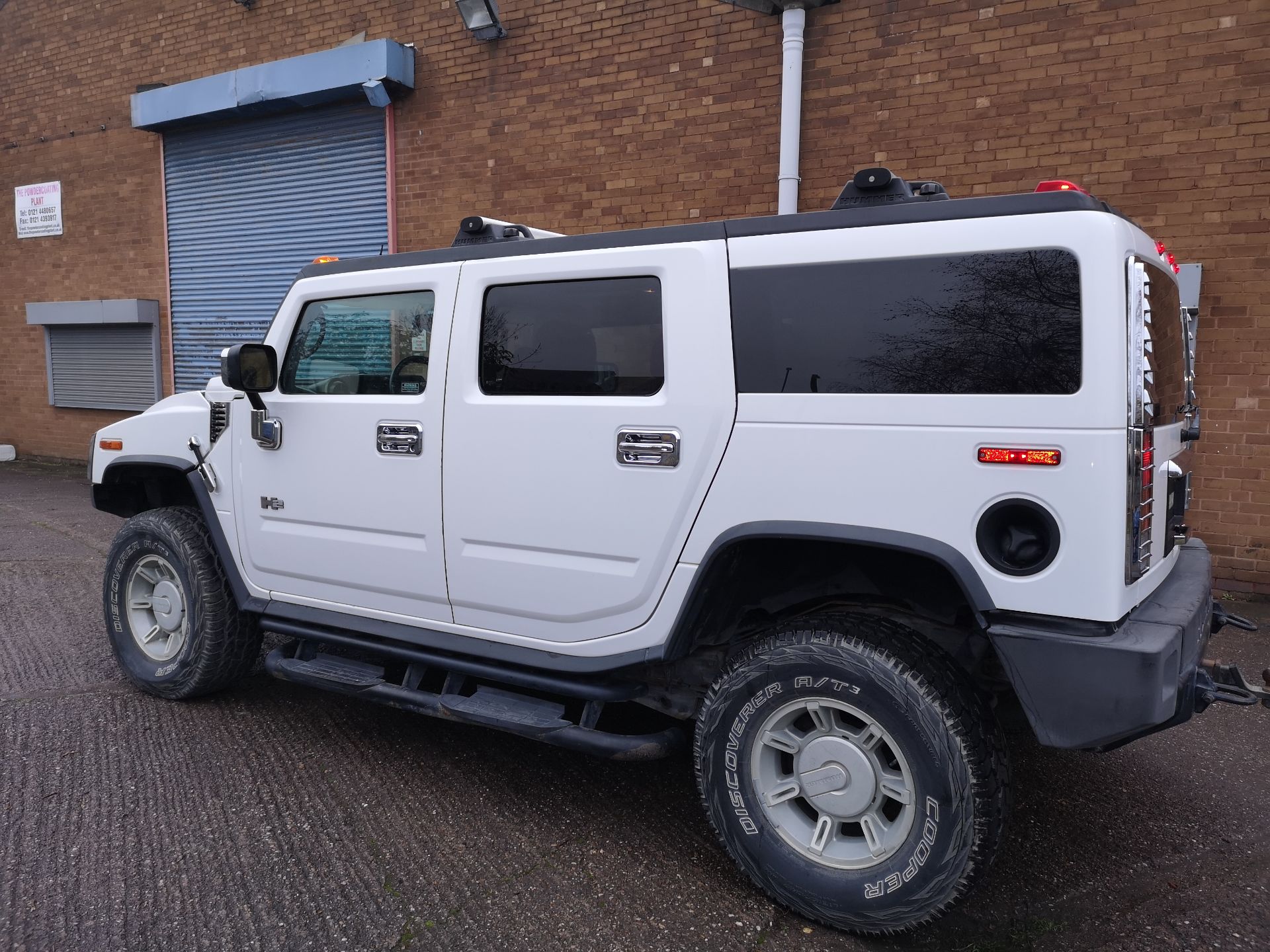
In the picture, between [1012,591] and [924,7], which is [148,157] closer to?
[924,7]

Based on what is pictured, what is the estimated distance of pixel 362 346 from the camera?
374 cm

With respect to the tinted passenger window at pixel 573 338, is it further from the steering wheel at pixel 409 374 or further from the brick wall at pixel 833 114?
the brick wall at pixel 833 114

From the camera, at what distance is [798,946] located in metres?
2.68

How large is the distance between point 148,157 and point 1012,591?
1250cm

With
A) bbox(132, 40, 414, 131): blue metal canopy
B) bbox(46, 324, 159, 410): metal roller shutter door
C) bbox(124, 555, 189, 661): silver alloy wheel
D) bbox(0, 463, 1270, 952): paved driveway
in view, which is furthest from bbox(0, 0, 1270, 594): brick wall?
bbox(124, 555, 189, 661): silver alloy wheel

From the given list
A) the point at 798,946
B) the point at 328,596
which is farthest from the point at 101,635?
the point at 798,946

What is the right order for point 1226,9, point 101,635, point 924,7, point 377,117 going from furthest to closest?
point 377,117, point 924,7, point 1226,9, point 101,635

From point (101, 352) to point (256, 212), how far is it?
356 centimetres

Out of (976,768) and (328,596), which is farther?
(328,596)

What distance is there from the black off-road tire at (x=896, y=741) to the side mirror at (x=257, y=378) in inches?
85.7

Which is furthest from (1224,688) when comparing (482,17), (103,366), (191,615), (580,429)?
(103,366)

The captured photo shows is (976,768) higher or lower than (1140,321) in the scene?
lower

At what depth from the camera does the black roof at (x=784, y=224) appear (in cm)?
247

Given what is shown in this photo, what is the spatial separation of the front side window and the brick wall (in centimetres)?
463
